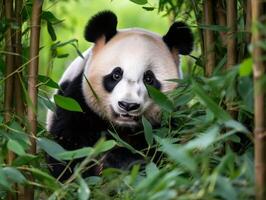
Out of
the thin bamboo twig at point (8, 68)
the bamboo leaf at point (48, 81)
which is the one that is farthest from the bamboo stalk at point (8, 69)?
the bamboo leaf at point (48, 81)

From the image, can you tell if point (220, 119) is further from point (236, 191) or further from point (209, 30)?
point (209, 30)

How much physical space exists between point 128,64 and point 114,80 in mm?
132

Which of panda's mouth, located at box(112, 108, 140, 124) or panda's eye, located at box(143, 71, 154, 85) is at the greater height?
panda's eye, located at box(143, 71, 154, 85)

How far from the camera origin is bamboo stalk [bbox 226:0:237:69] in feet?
8.82

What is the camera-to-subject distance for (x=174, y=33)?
3.87 meters

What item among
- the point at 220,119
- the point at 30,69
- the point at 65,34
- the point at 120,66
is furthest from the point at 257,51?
the point at 65,34

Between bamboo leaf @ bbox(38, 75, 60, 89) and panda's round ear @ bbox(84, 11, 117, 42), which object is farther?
panda's round ear @ bbox(84, 11, 117, 42)

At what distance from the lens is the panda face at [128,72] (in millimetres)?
3639

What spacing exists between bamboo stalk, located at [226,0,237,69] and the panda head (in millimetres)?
912

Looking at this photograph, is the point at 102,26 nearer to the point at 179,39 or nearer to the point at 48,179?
the point at 179,39

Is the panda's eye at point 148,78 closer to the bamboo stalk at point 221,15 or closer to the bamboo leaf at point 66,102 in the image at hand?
the bamboo stalk at point 221,15

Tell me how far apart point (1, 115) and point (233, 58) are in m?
0.86

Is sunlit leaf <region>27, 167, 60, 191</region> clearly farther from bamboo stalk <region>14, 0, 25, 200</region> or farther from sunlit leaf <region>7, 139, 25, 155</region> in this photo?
bamboo stalk <region>14, 0, 25, 200</region>

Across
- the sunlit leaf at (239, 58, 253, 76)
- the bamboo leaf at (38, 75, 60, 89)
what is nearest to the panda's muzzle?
the bamboo leaf at (38, 75, 60, 89)
